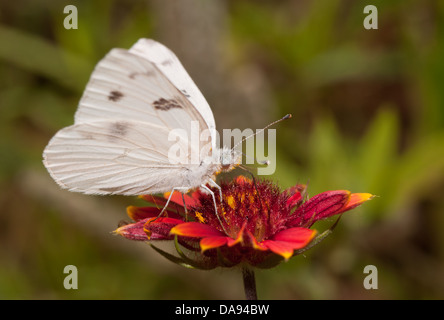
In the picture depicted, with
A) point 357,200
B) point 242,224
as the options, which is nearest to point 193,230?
point 242,224

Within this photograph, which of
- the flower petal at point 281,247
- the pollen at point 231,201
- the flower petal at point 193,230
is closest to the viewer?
the flower petal at point 281,247

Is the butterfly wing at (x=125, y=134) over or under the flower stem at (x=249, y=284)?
over

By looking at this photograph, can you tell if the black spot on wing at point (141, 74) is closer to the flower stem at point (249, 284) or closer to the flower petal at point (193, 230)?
the flower petal at point (193, 230)

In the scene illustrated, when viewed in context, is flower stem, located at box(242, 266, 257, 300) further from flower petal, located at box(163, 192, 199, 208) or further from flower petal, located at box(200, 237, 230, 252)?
flower petal, located at box(163, 192, 199, 208)

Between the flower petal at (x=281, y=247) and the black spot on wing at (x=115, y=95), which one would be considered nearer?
the flower petal at (x=281, y=247)

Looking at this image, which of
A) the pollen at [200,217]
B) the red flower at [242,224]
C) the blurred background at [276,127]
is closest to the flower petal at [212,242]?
the red flower at [242,224]

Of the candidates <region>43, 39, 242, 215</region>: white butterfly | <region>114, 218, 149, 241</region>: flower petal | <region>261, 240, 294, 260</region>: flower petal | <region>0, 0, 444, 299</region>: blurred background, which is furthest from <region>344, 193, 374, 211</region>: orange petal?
<region>0, 0, 444, 299</region>: blurred background

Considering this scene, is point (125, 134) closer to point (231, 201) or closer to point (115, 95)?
point (115, 95)

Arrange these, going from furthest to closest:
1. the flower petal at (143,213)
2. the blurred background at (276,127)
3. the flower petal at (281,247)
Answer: the blurred background at (276,127), the flower petal at (143,213), the flower petal at (281,247)
